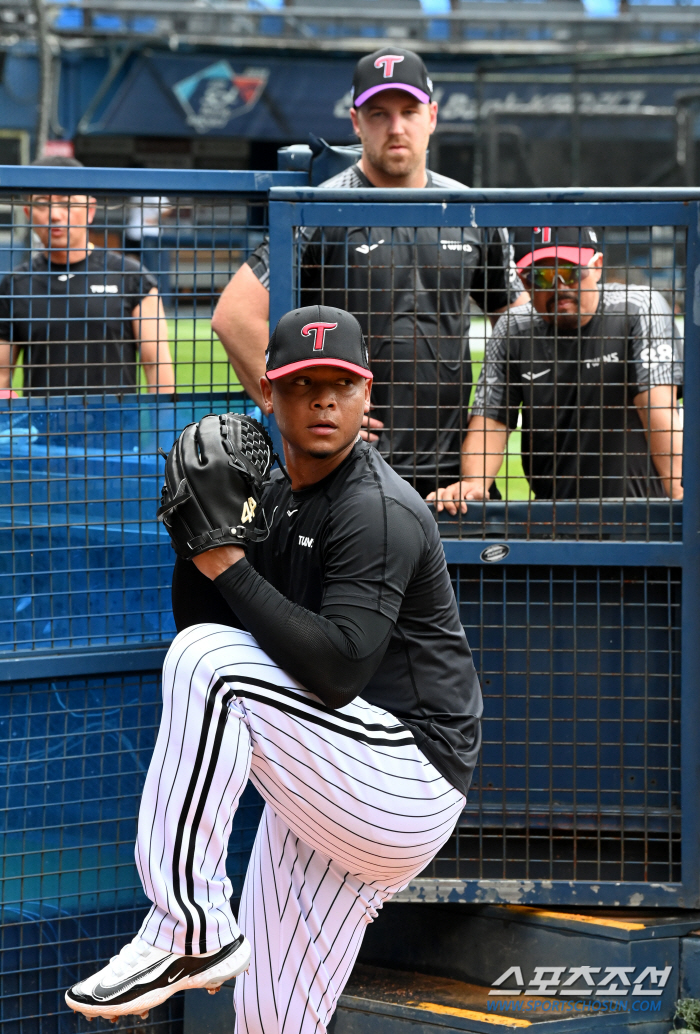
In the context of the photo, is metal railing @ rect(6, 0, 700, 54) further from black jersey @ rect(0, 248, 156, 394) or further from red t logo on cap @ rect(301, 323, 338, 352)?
red t logo on cap @ rect(301, 323, 338, 352)

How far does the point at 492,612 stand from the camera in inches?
132

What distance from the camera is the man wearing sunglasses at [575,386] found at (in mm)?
3215

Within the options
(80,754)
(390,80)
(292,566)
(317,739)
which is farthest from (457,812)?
(390,80)

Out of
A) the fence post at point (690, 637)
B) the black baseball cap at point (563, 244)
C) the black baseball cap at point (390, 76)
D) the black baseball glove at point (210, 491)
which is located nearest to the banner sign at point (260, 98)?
the black baseball cap at point (390, 76)

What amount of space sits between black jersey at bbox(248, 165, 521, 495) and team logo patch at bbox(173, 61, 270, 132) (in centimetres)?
1565

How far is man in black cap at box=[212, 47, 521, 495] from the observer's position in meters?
3.24

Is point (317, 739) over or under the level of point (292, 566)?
under

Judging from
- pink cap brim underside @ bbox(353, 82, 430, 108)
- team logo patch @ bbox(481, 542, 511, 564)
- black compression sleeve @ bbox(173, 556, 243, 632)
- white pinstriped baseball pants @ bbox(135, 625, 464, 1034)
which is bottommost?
white pinstriped baseball pants @ bbox(135, 625, 464, 1034)

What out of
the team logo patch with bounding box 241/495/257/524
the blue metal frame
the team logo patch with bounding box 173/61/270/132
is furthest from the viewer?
the team logo patch with bounding box 173/61/270/132

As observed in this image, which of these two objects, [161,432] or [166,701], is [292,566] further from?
[161,432]

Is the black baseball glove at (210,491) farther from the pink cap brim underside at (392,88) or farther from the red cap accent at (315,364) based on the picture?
the pink cap brim underside at (392,88)

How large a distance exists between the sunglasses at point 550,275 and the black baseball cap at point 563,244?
0.02 meters

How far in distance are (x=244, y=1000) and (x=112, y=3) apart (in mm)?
17507

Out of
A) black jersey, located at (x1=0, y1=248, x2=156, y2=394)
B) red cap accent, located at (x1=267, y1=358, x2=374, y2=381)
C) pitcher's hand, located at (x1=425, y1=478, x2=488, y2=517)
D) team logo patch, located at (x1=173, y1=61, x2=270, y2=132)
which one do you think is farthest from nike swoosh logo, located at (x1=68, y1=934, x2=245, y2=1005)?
team logo patch, located at (x1=173, y1=61, x2=270, y2=132)
